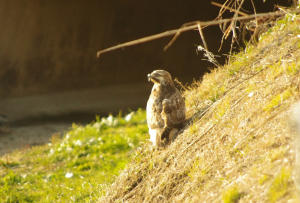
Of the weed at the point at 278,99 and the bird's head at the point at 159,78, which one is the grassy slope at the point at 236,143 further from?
the bird's head at the point at 159,78

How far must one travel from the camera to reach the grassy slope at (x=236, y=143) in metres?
2.33

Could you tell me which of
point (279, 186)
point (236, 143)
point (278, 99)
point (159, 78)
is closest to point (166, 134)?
point (159, 78)

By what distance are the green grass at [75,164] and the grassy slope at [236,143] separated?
1.58 metres

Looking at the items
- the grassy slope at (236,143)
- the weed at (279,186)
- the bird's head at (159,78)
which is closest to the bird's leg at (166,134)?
the grassy slope at (236,143)

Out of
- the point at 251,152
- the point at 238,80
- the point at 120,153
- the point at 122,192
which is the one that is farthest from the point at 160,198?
the point at 120,153

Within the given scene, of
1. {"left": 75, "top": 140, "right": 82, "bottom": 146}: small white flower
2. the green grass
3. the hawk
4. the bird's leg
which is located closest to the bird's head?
the hawk

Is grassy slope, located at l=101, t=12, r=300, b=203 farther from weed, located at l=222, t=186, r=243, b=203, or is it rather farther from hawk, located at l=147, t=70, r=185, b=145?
hawk, located at l=147, t=70, r=185, b=145

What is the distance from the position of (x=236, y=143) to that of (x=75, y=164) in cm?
539

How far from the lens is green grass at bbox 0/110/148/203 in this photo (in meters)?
5.69

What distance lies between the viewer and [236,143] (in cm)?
300

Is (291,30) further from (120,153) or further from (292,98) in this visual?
(120,153)

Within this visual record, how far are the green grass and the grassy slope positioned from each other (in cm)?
158

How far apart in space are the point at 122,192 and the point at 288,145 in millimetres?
2362

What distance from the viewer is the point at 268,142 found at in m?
2.56
